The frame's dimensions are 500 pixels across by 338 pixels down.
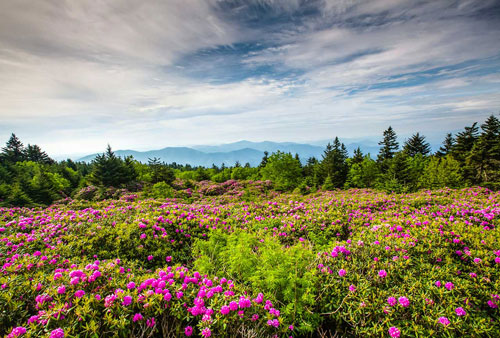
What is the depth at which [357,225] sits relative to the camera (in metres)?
6.07

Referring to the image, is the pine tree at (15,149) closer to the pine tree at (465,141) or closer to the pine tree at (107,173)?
the pine tree at (107,173)

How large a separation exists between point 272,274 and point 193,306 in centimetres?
129

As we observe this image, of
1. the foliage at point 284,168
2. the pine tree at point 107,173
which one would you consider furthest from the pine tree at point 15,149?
the foliage at point 284,168

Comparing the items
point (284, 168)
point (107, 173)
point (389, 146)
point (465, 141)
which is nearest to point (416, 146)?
point (389, 146)

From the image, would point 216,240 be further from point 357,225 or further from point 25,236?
point 25,236

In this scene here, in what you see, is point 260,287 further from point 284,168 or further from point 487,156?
point 487,156

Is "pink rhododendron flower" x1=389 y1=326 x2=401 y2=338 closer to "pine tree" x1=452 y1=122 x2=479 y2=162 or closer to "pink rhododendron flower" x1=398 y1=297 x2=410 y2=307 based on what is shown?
"pink rhododendron flower" x1=398 y1=297 x2=410 y2=307

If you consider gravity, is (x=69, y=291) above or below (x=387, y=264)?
above

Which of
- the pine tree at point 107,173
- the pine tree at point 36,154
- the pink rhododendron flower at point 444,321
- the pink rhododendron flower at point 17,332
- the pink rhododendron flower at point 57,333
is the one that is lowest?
the pink rhododendron flower at point 444,321

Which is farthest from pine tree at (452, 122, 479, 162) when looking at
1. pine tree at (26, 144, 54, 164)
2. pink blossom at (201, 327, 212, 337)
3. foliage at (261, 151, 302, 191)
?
pine tree at (26, 144, 54, 164)

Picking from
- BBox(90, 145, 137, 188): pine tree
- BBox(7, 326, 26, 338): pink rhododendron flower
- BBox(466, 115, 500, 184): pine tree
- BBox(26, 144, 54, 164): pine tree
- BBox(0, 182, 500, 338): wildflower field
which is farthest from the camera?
BBox(26, 144, 54, 164): pine tree

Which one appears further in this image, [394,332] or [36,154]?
[36,154]

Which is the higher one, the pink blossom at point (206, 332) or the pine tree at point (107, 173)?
the pine tree at point (107, 173)

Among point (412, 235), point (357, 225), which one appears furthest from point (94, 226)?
point (412, 235)
